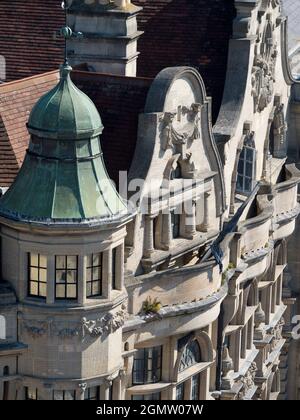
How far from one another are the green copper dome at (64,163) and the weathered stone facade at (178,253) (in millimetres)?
495

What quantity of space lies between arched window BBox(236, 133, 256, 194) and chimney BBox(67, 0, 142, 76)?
20.0 ft

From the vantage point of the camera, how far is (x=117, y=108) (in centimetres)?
8969

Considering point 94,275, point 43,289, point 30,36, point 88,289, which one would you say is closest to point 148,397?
point 88,289

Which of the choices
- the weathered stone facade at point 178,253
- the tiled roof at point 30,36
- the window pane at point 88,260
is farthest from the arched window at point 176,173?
the tiled roof at point 30,36

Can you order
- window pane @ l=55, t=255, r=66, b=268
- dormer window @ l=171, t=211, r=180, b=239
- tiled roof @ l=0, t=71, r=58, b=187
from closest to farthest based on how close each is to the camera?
window pane @ l=55, t=255, r=66, b=268 → tiled roof @ l=0, t=71, r=58, b=187 → dormer window @ l=171, t=211, r=180, b=239

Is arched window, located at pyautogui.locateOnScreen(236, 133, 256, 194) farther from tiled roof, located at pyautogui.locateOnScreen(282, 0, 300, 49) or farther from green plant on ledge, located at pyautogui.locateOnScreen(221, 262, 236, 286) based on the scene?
tiled roof, located at pyautogui.locateOnScreen(282, 0, 300, 49)

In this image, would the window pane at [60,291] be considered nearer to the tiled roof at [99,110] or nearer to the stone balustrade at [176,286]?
the stone balustrade at [176,286]

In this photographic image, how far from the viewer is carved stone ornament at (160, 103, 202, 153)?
289ft

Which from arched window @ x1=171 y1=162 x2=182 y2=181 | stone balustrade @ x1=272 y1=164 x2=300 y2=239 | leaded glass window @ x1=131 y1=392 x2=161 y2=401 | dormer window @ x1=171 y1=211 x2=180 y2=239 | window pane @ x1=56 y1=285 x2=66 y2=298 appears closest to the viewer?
window pane @ x1=56 y1=285 x2=66 y2=298

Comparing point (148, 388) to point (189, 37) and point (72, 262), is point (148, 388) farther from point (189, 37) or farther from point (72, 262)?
point (189, 37)

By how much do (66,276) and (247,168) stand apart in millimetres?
19203

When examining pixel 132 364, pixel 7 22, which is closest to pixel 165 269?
pixel 132 364

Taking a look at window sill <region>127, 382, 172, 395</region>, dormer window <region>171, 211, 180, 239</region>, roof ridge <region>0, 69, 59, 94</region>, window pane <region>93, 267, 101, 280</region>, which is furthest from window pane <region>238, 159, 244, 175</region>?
window pane <region>93, 267, 101, 280</region>

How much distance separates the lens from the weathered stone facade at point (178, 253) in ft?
271
